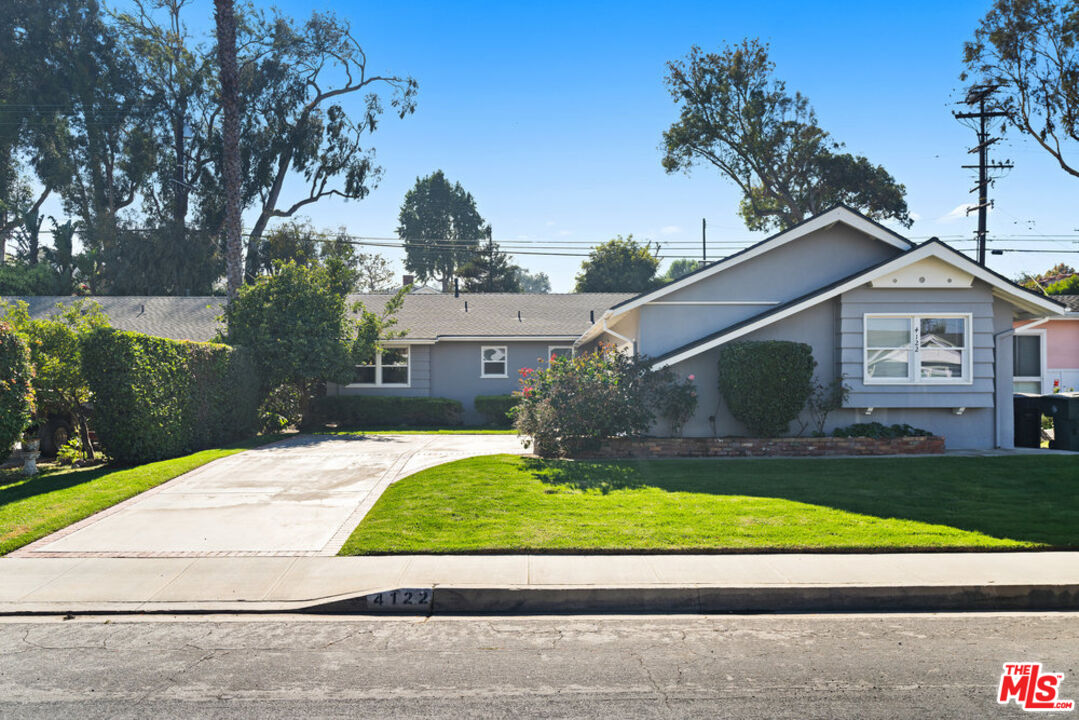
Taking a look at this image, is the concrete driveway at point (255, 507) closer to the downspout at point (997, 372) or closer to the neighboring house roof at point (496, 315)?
the neighboring house roof at point (496, 315)

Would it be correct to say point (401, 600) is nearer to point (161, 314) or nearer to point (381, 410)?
point (381, 410)

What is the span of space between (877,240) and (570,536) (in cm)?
1191

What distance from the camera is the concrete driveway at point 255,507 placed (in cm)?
826

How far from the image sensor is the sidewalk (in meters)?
6.55

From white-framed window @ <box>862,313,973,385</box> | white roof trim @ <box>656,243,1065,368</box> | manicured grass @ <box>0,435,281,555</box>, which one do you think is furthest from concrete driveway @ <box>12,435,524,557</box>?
white-framed window @ <box>862,313,973,385</box>

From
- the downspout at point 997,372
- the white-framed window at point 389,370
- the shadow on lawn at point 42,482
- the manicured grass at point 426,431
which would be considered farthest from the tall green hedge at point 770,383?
the white-framed window at point 389,370

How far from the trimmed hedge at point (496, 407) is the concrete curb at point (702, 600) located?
16926 mm

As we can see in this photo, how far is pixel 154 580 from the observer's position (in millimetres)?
7117

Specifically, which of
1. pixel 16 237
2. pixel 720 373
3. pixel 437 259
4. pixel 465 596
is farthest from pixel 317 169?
pixel 465 596

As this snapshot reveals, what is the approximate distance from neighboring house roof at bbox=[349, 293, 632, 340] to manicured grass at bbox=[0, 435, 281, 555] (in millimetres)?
12092

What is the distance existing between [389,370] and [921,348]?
16.7 meters

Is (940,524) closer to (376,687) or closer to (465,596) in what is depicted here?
(465,596)

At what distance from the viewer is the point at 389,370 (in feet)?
83.3

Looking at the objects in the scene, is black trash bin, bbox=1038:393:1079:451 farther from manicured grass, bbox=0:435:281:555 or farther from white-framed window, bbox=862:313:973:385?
manicured grass, bbox=0:435:281:555
